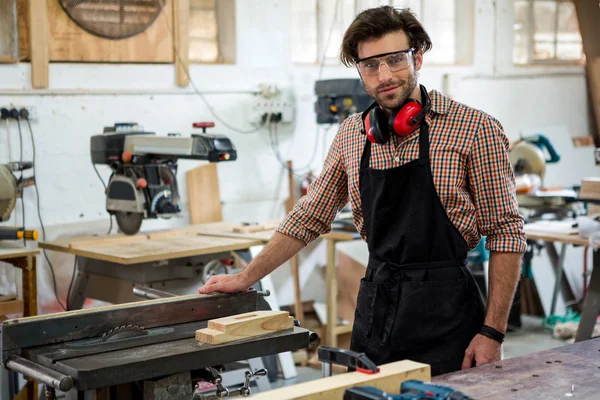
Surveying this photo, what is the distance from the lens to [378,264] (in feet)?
7.52

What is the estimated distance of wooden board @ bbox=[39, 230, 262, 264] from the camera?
3.63m

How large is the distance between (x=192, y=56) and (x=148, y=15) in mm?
472

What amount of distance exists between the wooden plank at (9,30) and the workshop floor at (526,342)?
222 cm

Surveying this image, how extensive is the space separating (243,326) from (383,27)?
87 centimetres

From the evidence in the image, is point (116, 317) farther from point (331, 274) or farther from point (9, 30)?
point (331, 274)

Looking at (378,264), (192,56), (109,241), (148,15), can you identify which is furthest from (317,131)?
(378,264)

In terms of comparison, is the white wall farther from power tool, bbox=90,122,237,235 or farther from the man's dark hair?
the man's dark hair

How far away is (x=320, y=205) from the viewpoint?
7.95 feet

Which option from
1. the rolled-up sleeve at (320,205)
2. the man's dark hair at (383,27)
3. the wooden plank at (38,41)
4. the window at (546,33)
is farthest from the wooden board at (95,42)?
the window at (546,33)

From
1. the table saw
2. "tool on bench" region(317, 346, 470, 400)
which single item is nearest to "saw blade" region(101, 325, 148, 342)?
the table saw

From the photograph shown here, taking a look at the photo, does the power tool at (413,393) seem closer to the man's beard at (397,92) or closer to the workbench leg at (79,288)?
the man's beard at (397,92)

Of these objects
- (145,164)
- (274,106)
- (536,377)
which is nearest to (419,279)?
(536,377)

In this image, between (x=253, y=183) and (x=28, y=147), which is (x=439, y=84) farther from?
(x=28, y=147)

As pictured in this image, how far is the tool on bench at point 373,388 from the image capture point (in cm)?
146
